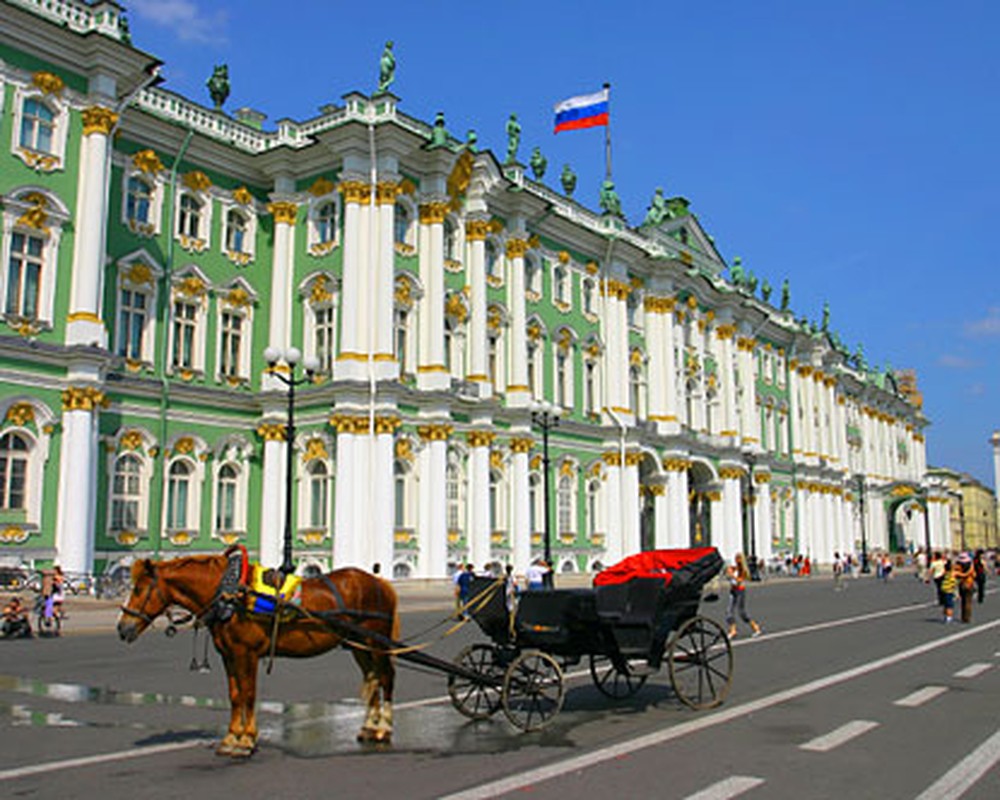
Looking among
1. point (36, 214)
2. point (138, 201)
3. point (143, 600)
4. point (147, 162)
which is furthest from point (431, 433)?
point (143, 600)

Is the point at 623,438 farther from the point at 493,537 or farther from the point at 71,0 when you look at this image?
the point at 71,0

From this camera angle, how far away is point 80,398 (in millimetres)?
30141

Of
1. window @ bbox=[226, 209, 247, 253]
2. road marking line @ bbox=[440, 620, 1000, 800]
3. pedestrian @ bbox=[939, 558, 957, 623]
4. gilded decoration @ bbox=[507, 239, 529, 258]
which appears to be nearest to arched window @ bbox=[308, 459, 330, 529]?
window @ bbox=[226, 209, 247, 253]

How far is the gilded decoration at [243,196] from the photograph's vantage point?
3888cm

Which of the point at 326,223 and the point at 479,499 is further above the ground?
the point at 326,223

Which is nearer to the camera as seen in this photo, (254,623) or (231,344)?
(254,623)

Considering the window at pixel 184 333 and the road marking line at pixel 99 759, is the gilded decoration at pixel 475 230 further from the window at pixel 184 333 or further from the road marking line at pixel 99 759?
the road marking line at pixel 99 759

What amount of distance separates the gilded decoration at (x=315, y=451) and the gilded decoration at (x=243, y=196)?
10100 millimetres

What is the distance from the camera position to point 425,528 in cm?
3697

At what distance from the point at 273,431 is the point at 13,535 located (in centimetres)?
1091

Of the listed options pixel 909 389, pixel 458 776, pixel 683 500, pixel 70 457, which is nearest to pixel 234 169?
pixel 70 457

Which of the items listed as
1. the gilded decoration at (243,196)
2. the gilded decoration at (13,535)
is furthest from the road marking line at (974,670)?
the gilded decoration at (243,196)

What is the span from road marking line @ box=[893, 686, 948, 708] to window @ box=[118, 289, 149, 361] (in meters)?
28.0

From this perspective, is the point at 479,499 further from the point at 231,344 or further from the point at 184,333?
the point at 184,333
